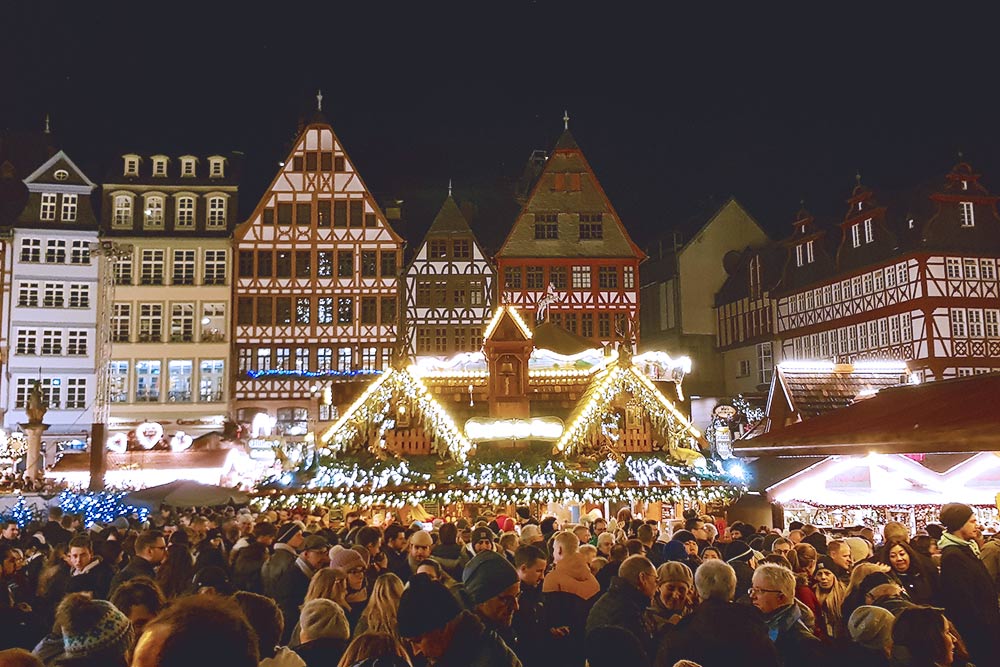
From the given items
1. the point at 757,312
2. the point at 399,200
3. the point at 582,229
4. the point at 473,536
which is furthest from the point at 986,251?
the point at 473,536

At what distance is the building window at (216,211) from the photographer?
3825cm

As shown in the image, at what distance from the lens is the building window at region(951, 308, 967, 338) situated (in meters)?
33.2

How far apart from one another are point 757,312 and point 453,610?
3907 centimetres

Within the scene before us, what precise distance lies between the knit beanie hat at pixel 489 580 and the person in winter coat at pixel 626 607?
1236mm

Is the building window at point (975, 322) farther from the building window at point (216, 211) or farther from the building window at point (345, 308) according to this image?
the building window at point (216, 211)

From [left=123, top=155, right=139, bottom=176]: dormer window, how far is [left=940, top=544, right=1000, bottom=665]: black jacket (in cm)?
3742

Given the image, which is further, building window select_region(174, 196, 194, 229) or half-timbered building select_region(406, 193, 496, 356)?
building window select_region(174, 196, 194, 229)

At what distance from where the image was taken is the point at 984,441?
5.96 m

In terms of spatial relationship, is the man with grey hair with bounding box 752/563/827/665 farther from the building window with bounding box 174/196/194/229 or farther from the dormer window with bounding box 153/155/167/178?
the dormer window with bounding box 153/155/167/178

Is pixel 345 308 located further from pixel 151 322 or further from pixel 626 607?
pixel 626 607

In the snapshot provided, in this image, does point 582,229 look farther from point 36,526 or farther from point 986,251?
point 36,526

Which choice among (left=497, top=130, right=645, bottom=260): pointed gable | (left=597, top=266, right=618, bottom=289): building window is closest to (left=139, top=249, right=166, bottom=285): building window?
(left=497, top=130, right=645, bottom=260): pointed gable

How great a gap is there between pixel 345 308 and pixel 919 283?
2054 cm

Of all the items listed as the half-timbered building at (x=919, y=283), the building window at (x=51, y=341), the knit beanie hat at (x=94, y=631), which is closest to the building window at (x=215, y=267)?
the building window at (x=51, y=341)
